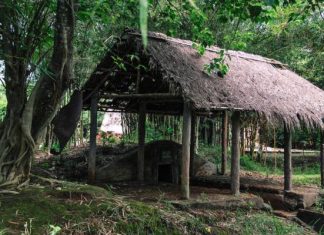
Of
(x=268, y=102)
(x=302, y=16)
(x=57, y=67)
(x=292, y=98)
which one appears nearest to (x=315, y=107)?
(x=292, y=98)

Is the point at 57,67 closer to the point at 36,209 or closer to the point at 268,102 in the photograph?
the point at 36,209

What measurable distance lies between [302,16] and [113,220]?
3.38 m

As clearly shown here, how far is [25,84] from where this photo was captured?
5.08m

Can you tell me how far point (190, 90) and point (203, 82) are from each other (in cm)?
68

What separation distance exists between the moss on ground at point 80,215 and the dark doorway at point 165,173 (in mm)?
4589

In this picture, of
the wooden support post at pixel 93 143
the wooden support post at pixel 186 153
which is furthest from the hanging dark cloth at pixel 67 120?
the wooden support post at pixel 93 143

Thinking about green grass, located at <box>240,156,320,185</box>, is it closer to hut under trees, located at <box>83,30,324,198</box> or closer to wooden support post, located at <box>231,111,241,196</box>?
hut under trees, located at <box>83,30,324,198</box>

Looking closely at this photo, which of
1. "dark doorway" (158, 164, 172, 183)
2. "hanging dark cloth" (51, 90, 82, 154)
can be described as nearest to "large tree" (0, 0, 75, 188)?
"hanging dark cloth" (51, 90, 82, 154)

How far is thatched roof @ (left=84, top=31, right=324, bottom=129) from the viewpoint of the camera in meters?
7.61

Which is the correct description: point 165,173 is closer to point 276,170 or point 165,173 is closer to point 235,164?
point 235,164

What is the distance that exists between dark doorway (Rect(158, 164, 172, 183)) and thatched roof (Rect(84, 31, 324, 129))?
1491 mm

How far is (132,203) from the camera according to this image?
16.8ft

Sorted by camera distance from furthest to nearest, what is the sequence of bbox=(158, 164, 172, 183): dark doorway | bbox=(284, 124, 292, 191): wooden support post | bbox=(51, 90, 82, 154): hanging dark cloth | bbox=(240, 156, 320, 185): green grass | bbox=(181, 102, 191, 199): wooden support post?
1. bbox=(240, 156, 320, 185): green grass
2. bbox=(158, 164, 172, 183): dark doorway
3. bbox=(284, 124, 292, 191): wooden support post
4. bbox=(181, 102, 191, 199): wooden support post
5. bbox=(51, 90, 82, 154): hanging dark cloth

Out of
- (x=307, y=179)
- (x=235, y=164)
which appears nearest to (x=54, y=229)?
(x=235, y=164)
